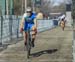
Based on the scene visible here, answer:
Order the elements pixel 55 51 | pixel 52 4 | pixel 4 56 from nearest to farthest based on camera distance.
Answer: pixel 4 56, pixel 55 51, pixel 52 4

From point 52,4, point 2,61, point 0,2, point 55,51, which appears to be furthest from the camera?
point 52,4

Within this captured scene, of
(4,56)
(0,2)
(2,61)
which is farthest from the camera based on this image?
(0,2)

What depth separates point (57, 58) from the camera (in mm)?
13727

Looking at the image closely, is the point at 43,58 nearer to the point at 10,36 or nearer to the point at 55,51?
the point at 55,51

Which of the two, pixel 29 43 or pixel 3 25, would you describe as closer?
pixel 29 43

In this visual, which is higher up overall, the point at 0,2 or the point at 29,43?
the point at 0,2

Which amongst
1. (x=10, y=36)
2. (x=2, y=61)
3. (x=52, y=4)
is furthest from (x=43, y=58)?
(x=52, y=4)

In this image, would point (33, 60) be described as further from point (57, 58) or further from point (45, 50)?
point (45, 50)

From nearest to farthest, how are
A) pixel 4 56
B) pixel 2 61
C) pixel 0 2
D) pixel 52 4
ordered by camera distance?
pixel 2 61 < pixel 4 56 < pixel 0 2 < pixel 52 4

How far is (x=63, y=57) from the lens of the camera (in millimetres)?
13977

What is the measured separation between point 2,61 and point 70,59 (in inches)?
99.4

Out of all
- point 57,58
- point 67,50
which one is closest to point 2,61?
point 57,58

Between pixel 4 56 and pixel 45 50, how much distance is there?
2.20m

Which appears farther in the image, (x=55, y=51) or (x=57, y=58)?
(x=55, y=51)
